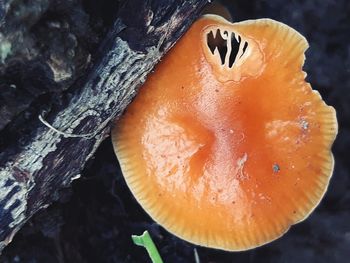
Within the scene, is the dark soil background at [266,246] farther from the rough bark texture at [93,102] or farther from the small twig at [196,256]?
the rough bark texture at [93,102]

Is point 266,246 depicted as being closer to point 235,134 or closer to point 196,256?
point 196,256

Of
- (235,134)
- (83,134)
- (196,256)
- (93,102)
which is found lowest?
(196,256)

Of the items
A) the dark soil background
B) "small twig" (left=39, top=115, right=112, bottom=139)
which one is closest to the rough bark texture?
"small twig" (left=39, top=115, right=112, bottom=139)

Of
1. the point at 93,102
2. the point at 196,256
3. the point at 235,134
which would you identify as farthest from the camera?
the point at 196,256

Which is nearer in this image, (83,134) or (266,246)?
(83,134)

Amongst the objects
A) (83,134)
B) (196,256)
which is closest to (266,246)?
(196,256)

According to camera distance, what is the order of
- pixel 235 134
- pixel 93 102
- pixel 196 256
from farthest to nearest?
pixel 196 256, pixel 235 134, pixel 93 102
